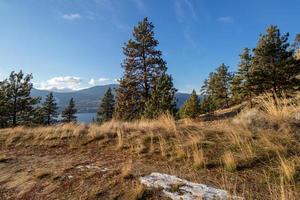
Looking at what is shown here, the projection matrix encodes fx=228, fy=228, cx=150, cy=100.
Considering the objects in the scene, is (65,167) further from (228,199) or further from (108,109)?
(108,109)

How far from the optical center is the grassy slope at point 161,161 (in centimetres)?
297

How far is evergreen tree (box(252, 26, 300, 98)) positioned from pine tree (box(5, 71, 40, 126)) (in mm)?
25312

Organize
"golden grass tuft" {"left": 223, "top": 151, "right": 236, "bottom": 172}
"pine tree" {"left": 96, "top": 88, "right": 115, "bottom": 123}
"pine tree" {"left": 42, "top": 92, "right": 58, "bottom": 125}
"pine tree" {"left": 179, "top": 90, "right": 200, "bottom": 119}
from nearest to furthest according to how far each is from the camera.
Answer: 1. "golden grass tuft" {"left": 223, "top": 151, "right": 236, "bottom": 172}
2. "pine tree" {"left": 179, "top": 90, "right": 200, "bottom": 119}
3. "pine tree" {"left": 42, "top": 92, "right": 58, "bottom": 125}
4. "pine tree" {"left": 96, "top": 88, "right": 115, "bottom": 123}

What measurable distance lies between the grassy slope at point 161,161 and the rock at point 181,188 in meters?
0.14

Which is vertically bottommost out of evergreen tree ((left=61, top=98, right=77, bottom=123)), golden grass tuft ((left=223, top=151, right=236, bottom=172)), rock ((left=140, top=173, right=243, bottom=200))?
rock ((left=140, top=173, right=243, bottom=200))

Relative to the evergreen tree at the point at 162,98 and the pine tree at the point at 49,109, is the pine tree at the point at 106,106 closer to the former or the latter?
the pine tree at the point at 49,109

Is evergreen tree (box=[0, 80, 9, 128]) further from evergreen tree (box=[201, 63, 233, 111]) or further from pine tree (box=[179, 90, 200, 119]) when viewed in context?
evergreen tree (box=[201, 63, 233, 111])

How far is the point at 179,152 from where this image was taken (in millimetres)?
4180

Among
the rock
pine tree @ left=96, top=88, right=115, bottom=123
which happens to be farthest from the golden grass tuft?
pine tree @ left=96, top=88, right=115, bottom=123

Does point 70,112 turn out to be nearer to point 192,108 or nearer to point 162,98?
point 192,108

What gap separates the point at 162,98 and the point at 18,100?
726 inches

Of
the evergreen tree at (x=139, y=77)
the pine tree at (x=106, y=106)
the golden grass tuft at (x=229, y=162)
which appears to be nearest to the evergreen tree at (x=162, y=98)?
the evergreen tree at (x=139, y=77)

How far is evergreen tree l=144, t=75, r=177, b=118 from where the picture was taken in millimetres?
18719

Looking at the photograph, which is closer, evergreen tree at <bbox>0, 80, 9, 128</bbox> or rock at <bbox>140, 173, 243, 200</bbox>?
rock at <bbox>140, 173, 243, 200</bbox>
